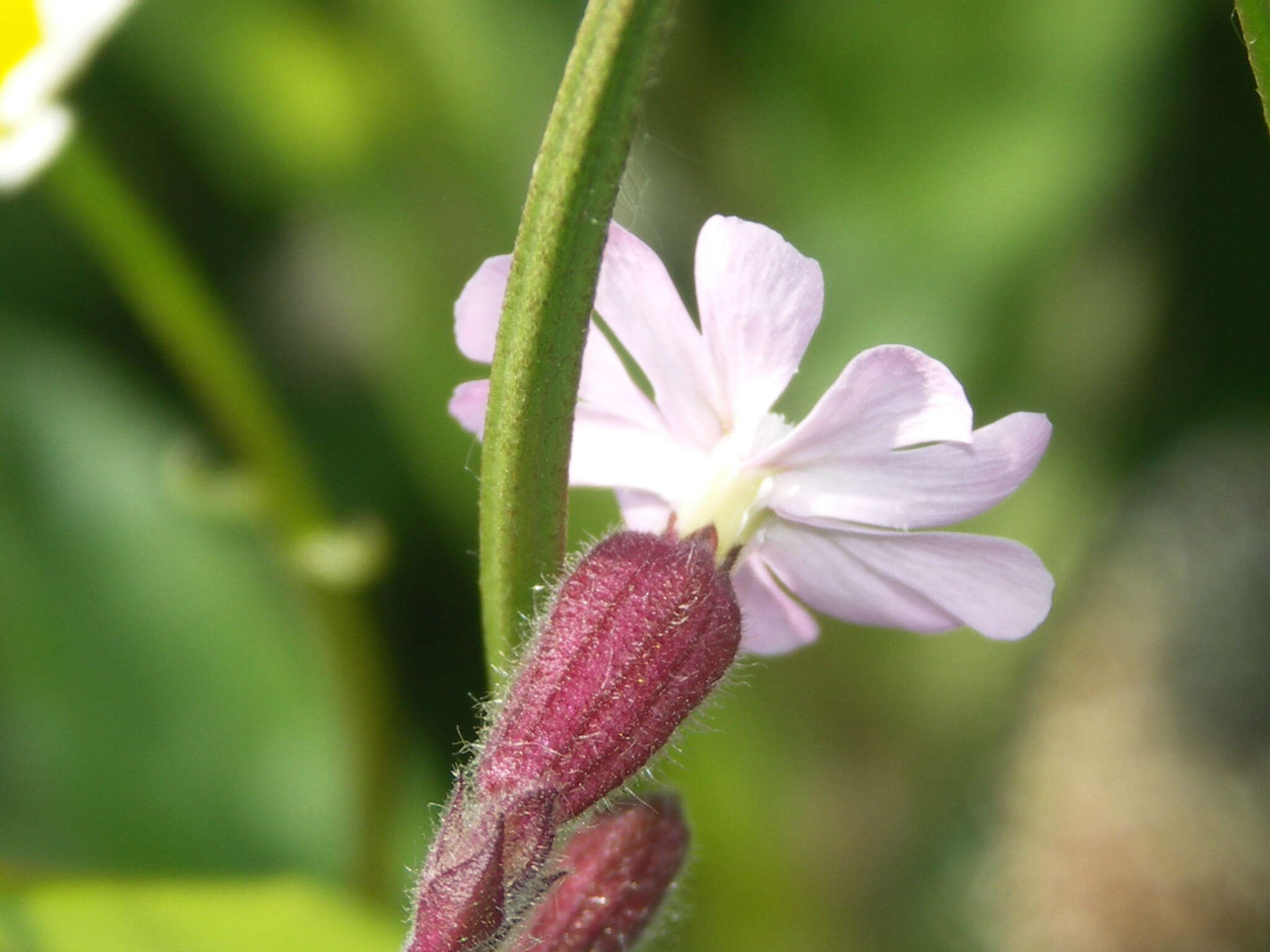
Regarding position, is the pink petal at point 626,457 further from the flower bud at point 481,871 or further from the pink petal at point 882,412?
the flower bud at point 481,871

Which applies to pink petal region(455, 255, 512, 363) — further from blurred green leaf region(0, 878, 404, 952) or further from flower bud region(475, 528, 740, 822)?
blurred green leaf region(0, 878, 404, 952)

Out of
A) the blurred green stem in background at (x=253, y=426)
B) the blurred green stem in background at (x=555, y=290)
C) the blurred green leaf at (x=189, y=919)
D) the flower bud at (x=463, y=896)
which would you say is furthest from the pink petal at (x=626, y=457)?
the blurred green stem in background at (x=253, y=426)

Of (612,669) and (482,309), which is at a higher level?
(482,309)

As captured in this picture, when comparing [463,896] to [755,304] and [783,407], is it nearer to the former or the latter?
[755,304]

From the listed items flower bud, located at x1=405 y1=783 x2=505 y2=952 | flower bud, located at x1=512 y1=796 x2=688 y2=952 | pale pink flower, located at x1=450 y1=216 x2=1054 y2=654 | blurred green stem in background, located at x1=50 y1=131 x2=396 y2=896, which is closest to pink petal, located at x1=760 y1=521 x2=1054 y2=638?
pale pink flower, located at x1=450 y1=216 x2=1054 y2=654

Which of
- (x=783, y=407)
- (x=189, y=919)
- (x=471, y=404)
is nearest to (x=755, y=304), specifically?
(x=471, y=404)

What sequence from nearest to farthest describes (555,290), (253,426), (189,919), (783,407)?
(555,290) → (189,919) → (253,426) → (783,407)
